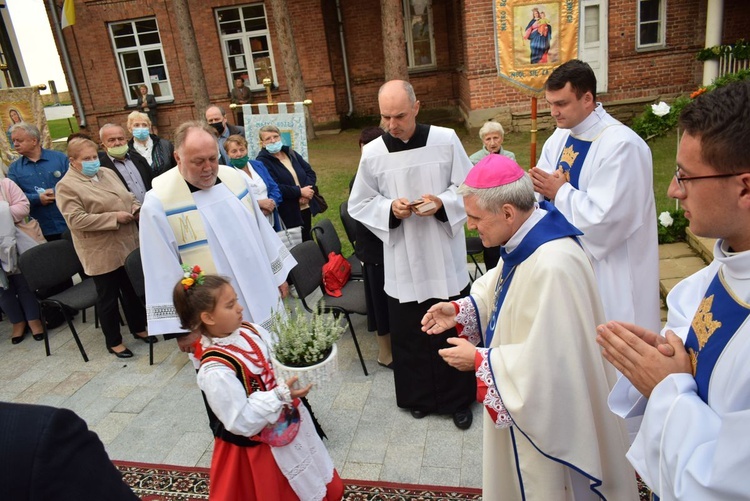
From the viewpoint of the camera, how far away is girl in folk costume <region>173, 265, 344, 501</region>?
93.1 inches

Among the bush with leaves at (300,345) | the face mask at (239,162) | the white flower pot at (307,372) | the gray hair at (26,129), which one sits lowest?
the white flower pot at (307,372)

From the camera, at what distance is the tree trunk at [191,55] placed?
14578 mm

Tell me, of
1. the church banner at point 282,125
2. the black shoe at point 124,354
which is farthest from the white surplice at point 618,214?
the black shoe at point 124,354

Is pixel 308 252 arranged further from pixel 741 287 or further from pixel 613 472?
pixel 741 287

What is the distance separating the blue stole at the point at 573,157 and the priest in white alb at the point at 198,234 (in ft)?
6.61

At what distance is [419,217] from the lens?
367cm

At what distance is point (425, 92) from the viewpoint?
16.6 m

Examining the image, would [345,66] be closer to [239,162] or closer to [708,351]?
[239,162]

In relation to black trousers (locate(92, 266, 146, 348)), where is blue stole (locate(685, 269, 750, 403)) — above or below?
above

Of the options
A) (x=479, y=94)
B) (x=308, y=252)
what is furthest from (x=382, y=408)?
(x=479, y=94)

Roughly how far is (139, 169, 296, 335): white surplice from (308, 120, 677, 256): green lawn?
12.0 feet

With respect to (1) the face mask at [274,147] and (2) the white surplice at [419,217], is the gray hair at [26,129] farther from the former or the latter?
(2) the white surplice at [419,217]

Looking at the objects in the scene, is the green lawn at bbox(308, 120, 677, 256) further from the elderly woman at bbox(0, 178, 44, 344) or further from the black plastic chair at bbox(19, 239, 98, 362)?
the elderly woman at bbox(0, 178, 44, 344)

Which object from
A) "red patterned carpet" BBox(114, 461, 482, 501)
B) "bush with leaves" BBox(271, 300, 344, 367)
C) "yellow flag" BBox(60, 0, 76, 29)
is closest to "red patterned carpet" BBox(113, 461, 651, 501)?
"red patterned carpet" BBox(114, 461, 482, 501)
